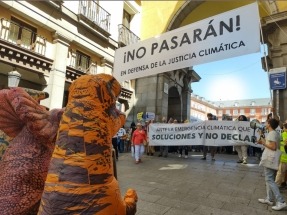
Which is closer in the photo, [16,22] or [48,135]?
[48,135]

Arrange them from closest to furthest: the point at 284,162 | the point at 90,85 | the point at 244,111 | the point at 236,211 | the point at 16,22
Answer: the point at 90,85 < the point at 236,211 < the point at 284,162 < the point at 16,22 < the point at 244,111

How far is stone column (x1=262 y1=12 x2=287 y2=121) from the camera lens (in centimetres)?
1057

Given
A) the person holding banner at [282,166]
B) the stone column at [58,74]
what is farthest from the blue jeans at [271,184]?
the stone column at [58,74]

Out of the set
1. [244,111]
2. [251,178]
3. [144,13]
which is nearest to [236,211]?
[251,178]

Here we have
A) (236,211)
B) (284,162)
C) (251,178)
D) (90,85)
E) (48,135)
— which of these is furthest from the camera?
(251,178)

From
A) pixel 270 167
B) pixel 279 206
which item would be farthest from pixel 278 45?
pixel 279 206

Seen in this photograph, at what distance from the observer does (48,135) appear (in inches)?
47.0

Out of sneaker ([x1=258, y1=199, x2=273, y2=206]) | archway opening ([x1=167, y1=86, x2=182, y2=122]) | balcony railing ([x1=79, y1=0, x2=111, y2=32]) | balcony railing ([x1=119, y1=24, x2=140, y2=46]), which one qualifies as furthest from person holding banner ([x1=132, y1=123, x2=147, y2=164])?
archway opening ([x1=167, y1=86, x2=182, y2=122])

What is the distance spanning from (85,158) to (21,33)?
11.4 meters

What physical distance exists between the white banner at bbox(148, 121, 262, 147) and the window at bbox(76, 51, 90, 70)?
576 cm

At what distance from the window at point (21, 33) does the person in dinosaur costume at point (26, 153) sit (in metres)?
10.4

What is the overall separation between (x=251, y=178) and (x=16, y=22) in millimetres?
10920

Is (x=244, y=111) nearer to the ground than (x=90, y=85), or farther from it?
farther from it

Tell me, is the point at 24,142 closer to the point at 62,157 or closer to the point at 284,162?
the point at 62,157
